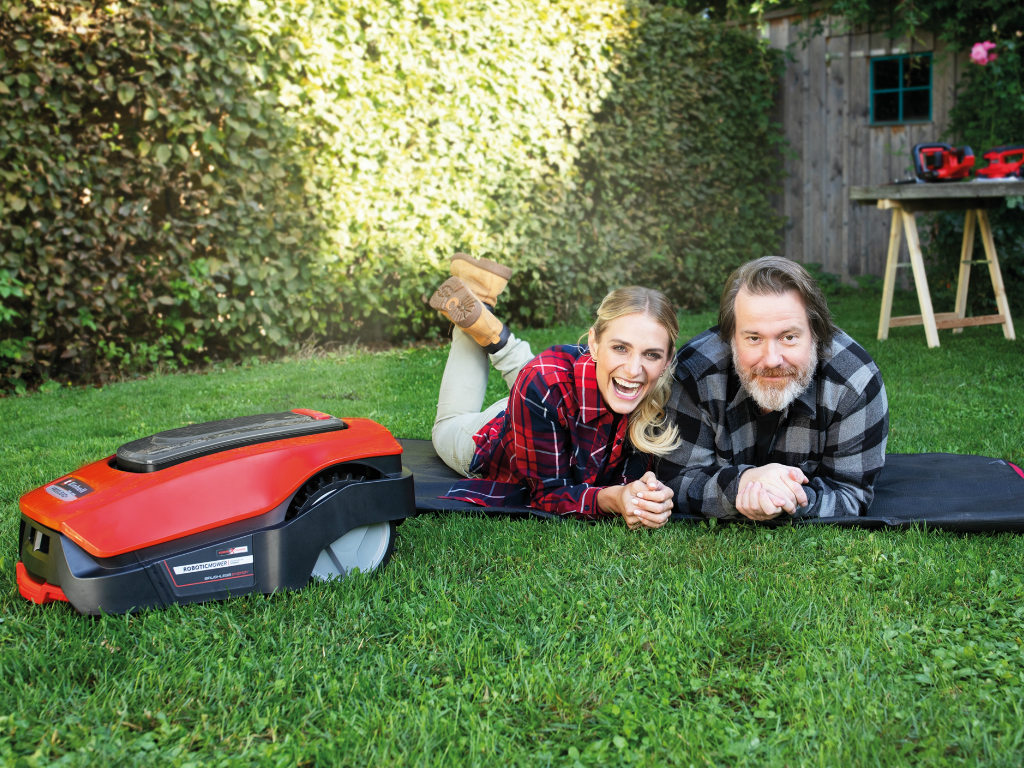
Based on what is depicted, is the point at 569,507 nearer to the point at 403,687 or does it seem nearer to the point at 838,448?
the point at 838,448

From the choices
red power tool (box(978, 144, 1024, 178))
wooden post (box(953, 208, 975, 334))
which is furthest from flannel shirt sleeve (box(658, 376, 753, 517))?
red power tool (box(978, 144, 1024, 178))

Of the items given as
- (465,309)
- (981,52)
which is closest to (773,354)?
(465,309)

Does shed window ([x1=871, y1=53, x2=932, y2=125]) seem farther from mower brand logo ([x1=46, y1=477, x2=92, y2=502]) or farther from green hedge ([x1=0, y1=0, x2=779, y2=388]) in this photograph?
mower brand logo ([x1=46, y1=477, x2=92, y2=502])

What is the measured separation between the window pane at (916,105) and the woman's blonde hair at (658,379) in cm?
808

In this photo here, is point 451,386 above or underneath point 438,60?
underneath

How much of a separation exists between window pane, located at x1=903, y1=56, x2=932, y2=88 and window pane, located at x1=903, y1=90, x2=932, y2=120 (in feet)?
0.26

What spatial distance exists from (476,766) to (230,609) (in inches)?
34.8

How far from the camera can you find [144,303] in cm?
545

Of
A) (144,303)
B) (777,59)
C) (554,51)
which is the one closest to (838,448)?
(144,303)

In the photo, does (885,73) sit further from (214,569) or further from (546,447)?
(214,569)

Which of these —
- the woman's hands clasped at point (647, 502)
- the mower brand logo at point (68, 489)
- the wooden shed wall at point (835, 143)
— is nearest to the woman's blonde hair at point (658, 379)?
the woman's hands clasped at point (647, 502)

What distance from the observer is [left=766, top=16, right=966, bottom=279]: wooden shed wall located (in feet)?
31.5

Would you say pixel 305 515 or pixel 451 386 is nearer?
pixel 305 515

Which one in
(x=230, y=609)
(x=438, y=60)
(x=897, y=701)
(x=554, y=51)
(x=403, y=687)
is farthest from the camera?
(x=554, y=51)
